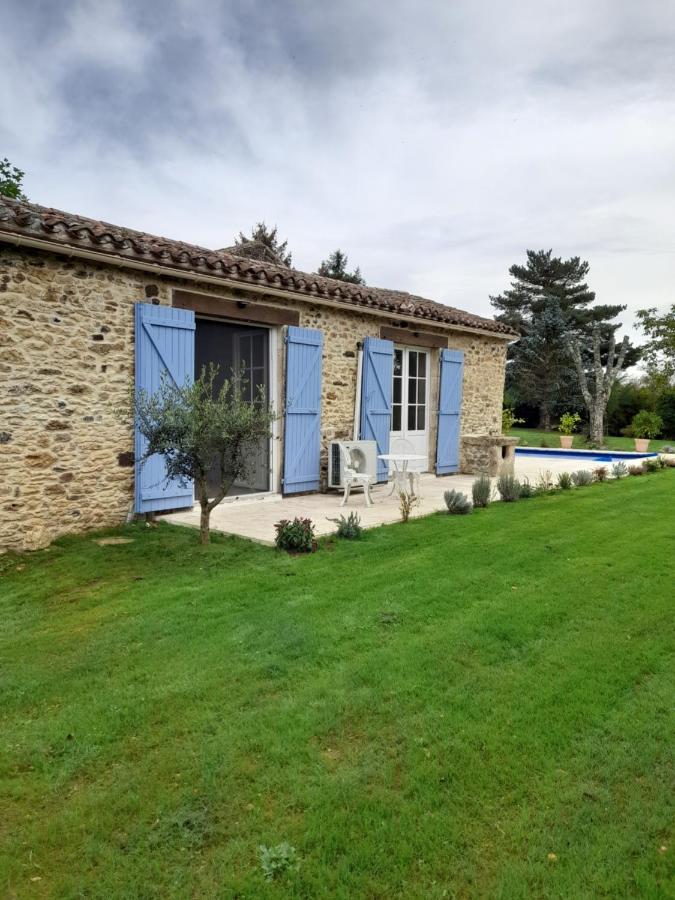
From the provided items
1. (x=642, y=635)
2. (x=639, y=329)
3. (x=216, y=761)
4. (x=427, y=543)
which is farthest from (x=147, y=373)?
(x=639, y=329)

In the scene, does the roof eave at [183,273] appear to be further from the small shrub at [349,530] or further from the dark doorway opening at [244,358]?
the small shrub at [349,530]

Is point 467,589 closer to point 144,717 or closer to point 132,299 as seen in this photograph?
point 144,717

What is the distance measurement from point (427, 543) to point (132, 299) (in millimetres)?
4044

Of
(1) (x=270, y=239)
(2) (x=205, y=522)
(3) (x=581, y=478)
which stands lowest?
(2) (x=205, y=522)

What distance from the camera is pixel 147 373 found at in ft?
20.9

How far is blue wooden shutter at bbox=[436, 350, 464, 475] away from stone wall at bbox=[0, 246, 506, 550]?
521 centimetres

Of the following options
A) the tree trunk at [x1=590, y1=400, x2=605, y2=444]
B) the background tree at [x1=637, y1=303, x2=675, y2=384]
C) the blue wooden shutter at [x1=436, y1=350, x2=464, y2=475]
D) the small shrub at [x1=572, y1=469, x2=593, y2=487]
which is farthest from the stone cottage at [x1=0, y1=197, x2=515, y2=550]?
the background tree at [x1=637, y1=303, x2=675, y2=384]

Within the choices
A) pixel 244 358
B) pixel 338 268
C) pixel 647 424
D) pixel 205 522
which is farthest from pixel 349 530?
pixel 338 268

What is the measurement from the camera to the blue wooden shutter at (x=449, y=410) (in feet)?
34.8

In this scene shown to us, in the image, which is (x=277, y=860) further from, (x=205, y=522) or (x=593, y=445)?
(x=593, y=445)

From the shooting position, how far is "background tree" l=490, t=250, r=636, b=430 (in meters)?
27.1

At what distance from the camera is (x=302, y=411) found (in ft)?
26.7

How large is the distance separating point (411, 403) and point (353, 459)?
7.94ft

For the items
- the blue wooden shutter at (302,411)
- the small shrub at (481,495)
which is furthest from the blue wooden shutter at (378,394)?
the small shrub at (481,495)
